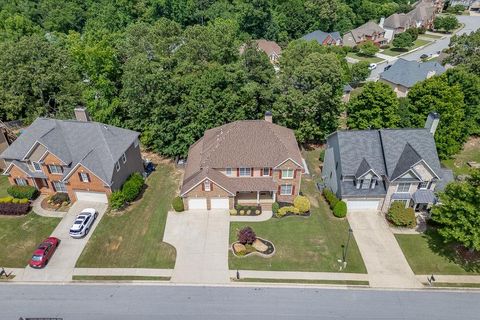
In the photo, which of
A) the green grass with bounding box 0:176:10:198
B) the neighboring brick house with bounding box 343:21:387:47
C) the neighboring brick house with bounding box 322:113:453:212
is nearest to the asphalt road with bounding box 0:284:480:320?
the neighboring brick house with bounding box 322:113:453:212

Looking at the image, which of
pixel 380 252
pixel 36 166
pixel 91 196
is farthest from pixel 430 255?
pixel 36 166

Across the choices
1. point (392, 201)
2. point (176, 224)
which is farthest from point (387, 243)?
point (176, 224)

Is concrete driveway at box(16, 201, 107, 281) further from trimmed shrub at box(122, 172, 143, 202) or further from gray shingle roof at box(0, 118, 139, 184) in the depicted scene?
gray shingle roof at box(0, 118, 139, 184)

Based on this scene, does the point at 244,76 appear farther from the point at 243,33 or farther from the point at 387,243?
the point at 243,33

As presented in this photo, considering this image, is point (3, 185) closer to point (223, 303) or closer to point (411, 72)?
point (223, 303)

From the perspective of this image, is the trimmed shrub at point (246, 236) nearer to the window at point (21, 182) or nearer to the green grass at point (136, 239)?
the green grass at point (136, 239)

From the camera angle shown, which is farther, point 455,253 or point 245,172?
point 245,172
